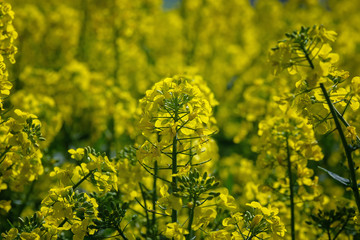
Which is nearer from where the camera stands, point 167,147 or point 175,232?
point 175,232

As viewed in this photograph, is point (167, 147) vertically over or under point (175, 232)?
over

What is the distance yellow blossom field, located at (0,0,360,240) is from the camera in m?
1.83

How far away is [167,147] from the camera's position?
1.91 metres

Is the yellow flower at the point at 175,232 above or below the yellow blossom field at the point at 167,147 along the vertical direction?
below

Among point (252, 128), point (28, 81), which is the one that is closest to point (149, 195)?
point (252, 128)

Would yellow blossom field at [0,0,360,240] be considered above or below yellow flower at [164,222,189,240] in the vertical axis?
above

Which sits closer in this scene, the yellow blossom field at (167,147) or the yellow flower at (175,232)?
the yellow flower at (175,232)

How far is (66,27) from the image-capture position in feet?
19.8

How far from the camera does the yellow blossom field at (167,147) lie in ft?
6.01

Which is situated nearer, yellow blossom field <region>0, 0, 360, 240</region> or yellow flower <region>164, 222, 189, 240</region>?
yellow flower <region>164, 222, 189, 240</region>

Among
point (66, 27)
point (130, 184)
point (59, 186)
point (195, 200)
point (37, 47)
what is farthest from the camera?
point (37, 47)

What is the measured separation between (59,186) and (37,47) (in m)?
5.09

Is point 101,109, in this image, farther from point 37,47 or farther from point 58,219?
point 58,219

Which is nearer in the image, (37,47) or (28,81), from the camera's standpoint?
(28,81)
